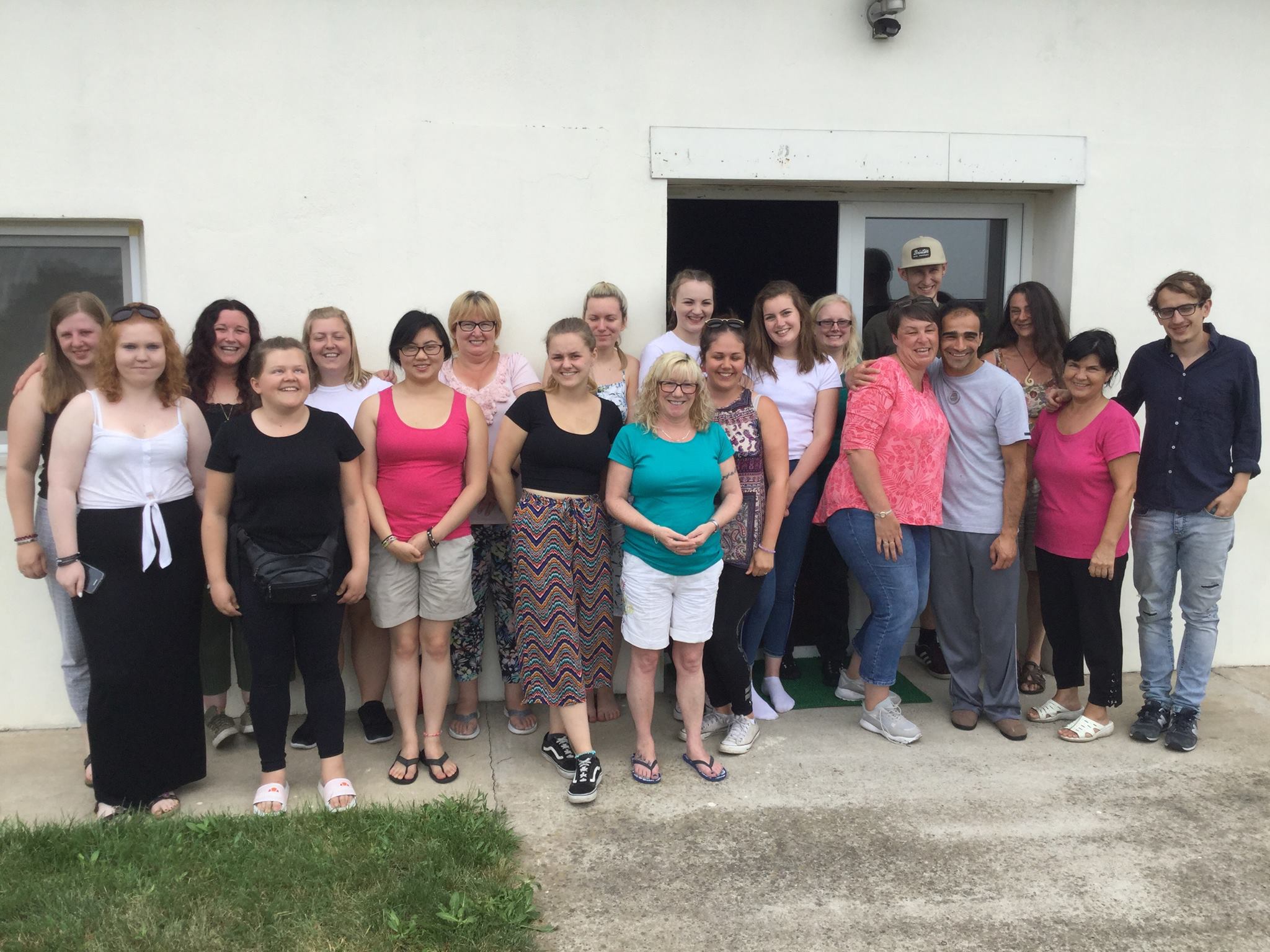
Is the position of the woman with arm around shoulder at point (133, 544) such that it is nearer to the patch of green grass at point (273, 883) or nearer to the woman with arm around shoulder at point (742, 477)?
the patch of green grass at point (273, 883)

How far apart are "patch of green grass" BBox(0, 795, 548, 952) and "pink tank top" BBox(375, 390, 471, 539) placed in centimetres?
105

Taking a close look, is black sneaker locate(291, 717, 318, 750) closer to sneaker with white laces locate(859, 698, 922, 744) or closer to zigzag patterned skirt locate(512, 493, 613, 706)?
zigzag patterned skirt locate(512, 493, 613, 706)

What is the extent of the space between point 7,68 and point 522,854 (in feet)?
12.6

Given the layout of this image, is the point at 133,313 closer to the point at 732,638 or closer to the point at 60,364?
the point at 60,364

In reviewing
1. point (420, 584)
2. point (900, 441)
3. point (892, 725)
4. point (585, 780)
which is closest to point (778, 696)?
point (892, 725)

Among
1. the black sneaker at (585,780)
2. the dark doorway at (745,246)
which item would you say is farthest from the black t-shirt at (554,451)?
the dark doorway at (745,246)

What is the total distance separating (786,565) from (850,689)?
0.85 meters

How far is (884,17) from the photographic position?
442cm

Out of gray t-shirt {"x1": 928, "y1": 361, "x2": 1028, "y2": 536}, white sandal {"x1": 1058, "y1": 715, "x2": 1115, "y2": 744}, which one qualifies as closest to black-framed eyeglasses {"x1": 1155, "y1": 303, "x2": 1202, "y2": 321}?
gray t-shirt {"x1": 928, "y1": 361, "x2": 1028, "y2": 536}

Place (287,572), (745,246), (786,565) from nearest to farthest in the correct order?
1. (287,572)
2. (786,565)
3. (745,246)

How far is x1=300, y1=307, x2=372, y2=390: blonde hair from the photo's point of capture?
154 inches

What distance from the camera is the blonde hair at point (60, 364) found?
3.52 metres

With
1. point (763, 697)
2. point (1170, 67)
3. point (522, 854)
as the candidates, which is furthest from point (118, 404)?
point (1170, 67)

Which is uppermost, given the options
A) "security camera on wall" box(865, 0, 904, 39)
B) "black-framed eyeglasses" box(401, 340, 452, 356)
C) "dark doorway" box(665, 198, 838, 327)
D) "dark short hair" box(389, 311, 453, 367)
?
"security camera on wall" box(865, 0, 904, 39)
